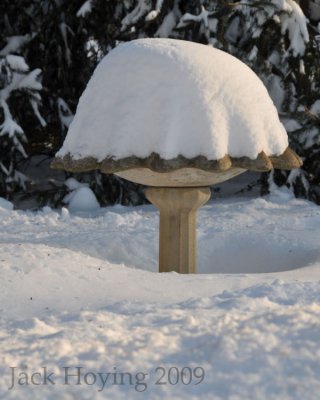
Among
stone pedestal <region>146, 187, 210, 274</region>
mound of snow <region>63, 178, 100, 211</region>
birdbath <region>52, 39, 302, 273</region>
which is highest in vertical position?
birdbath <region>52, 39, 302, 273</region>

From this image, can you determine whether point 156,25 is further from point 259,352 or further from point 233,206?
point 259,352

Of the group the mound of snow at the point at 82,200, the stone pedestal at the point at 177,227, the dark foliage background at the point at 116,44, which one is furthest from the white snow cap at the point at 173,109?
the dark foliage background at the point at 116,44

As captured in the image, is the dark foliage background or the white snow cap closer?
the white snow cap

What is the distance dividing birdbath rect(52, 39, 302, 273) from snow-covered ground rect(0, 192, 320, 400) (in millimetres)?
850

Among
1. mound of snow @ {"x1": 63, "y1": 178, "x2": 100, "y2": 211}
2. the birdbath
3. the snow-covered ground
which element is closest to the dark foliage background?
mound of snow @ {"x1": 63, "y1": 178, "x2": 100, "y2": 211}

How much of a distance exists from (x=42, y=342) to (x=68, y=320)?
1.49ft

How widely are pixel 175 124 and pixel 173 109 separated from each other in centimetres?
12

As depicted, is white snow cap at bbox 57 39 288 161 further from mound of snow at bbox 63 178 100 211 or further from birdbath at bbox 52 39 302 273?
mound of snow at bbox 63 178 100 211

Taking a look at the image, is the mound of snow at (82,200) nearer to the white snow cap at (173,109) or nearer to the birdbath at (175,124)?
the birdbath at (175,124)

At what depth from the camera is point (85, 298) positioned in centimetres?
462

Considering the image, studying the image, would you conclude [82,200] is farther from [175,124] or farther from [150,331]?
[150,331]

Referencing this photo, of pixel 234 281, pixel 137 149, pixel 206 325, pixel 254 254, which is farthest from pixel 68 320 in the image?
pixel 254 254

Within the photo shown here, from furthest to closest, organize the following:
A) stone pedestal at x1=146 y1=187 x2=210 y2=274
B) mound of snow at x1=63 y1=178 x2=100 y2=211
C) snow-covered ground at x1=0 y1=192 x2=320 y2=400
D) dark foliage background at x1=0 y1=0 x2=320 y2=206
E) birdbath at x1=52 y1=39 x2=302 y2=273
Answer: dark foliage background at x1=0 y1=0 x2=320 y2=206 → mound of snow at x1=63 y1=178 x2=100 y2=211 → stone pedestal at x1=146 y1=187 x2=210 y2=274 → birdbath at x1=52 y1=39 x2=302 y2=273 → snow-covered ground at x1=0 y1=192 x2=320 y2=400

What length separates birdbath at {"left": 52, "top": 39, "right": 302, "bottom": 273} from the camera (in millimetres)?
5613
